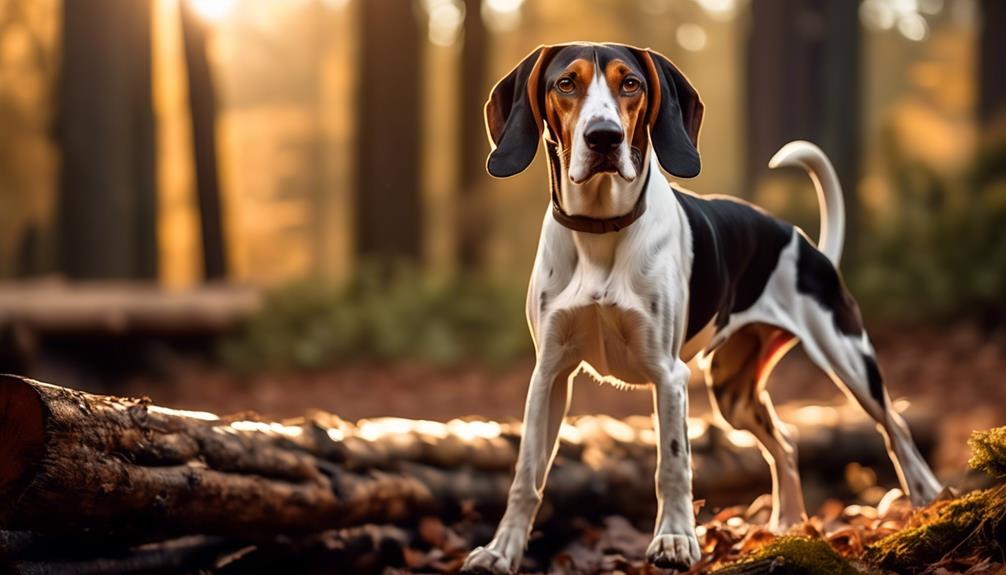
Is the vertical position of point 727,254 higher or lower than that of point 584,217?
lower

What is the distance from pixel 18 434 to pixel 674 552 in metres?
2.17

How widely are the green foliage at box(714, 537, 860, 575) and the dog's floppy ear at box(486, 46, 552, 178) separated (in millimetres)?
1483

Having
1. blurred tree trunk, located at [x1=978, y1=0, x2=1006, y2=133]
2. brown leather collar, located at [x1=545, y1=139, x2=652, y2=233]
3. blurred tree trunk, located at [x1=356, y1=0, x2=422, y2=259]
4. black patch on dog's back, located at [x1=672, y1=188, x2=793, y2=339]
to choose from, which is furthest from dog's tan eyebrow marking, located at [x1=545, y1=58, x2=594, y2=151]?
blurred tree trunk, located at [x1=978, y1=0, x2=1006, y2=133]

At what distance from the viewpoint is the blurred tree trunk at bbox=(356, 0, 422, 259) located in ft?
50.5

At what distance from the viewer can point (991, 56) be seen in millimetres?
17203

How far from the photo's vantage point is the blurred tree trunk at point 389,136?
15.4 metres

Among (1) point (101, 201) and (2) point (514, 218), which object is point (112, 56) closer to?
(1) point (101, 201)

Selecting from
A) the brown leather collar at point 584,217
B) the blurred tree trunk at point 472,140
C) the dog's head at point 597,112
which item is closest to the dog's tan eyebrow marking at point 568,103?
the dog's head at point 597,112

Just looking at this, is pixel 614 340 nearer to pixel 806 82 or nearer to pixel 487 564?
pixel 487 564

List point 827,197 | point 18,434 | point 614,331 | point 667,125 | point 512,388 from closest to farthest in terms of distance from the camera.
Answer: point 18,434 < point 667,125 < point 614,331 < point 827,197 < point 512,388

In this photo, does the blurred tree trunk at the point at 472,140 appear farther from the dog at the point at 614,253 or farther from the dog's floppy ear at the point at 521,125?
the dog's floppy ear at the point at 521,125

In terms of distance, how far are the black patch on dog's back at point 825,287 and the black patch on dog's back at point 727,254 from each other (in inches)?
4.7

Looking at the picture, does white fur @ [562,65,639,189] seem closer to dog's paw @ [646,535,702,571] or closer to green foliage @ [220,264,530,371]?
dog's paw @ [646,535,702,571]

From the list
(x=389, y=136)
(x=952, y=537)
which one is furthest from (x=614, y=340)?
(x=389, y=136)
